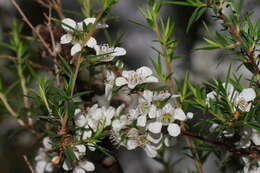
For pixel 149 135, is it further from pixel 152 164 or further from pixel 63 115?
pixel 152 164

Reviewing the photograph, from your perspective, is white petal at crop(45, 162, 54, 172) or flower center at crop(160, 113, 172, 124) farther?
white petal at crop(45, 162, 54, 172)

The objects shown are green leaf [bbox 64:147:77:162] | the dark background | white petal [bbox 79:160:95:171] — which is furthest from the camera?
the dark background

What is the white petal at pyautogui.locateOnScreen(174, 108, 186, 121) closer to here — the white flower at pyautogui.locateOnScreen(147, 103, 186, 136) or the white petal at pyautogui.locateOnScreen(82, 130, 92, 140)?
the white flower at pyautogui.locateOnScreen(147, 103, 186, 136)

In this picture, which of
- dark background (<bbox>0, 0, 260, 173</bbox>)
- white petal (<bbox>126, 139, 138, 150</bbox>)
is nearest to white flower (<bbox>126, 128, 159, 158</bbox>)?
white petal (<bbox>126, 139, 138, 150</bbox>)

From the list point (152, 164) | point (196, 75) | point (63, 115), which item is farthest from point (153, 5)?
point (152, 164)

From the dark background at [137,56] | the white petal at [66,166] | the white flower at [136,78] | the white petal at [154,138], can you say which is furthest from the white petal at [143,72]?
the dark background at [137,56]

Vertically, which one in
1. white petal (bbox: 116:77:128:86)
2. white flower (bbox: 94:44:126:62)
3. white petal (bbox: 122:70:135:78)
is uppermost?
white flower (bbox: 94:44:126:62)
